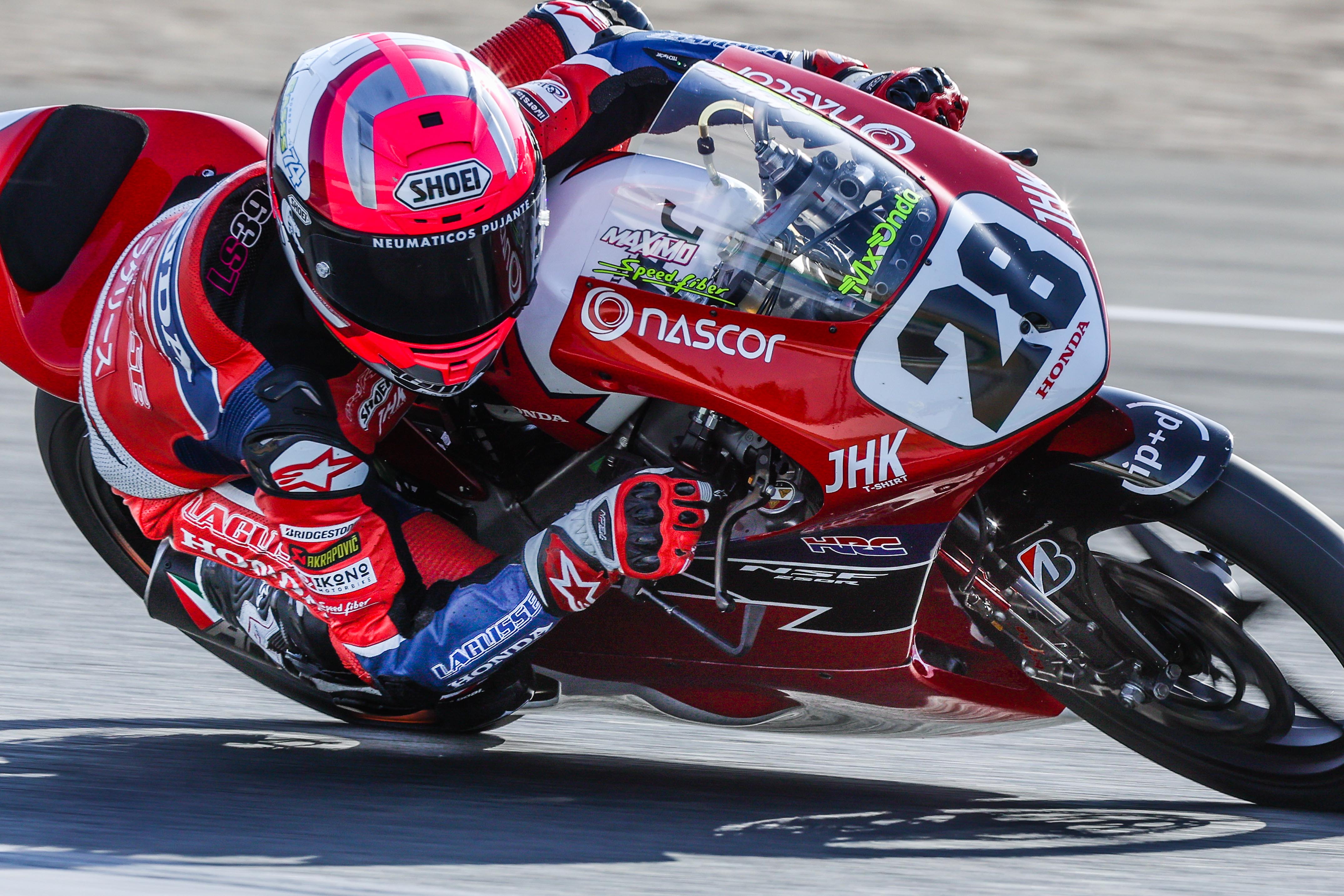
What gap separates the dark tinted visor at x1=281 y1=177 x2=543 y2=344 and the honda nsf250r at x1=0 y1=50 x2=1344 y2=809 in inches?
4.9

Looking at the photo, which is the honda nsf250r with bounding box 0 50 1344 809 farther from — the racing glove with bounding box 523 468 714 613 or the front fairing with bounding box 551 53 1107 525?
the racing glove with bounding box 523 468 714 613

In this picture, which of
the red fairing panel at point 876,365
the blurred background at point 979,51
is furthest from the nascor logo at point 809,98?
the blurred background at point 979,51

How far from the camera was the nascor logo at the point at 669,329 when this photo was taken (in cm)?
269

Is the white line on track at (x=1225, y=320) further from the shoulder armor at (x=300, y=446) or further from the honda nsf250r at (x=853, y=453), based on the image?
the shoulder armor at (x=300, y=446)

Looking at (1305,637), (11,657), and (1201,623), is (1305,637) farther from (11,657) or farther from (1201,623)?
(11,657)

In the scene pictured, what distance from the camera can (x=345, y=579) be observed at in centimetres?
295

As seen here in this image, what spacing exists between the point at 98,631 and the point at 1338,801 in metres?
2.83

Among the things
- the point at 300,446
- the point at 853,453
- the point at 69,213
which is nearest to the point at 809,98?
the point at 853,453

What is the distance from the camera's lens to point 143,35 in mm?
8344

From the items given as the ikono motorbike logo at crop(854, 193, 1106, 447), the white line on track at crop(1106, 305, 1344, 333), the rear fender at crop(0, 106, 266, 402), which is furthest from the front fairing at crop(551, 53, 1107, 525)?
the white line on track at crop(1106, 305, 1344, 333)

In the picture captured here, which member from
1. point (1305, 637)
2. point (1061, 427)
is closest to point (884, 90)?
point (1061, 427)

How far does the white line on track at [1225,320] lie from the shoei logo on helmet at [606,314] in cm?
364

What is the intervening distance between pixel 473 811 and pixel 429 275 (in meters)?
1.08

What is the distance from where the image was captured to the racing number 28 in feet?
8.61
